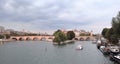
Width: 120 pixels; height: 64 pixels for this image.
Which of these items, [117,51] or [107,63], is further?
[117,51]

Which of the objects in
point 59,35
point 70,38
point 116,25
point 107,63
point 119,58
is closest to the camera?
point 119,58

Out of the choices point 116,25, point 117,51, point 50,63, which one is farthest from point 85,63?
point 116,25

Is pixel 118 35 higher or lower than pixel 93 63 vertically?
higher

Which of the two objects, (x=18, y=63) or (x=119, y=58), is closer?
(x=119, y=58)

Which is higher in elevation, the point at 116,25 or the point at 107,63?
the point at 116,25

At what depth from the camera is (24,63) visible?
168ft

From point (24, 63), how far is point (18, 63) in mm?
1182

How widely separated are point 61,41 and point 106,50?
2868 inches

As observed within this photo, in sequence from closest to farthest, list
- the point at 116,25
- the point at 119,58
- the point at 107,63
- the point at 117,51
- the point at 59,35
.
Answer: the point at 119,58 < the point at 107,63 < the point at 117,51 < the point at 116,25 < the point at 59,35

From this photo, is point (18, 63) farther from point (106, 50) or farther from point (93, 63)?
point (106, 50)

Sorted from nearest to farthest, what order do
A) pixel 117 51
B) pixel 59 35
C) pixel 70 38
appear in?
pixel 117 51 → pixel 59 35 → pixel 70 38

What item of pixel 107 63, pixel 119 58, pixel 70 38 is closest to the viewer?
pixel 119 58

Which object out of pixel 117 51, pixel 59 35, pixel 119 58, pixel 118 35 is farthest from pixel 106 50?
pixel 59 35

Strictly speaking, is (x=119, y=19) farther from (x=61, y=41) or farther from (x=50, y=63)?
(x=61, y=41)
